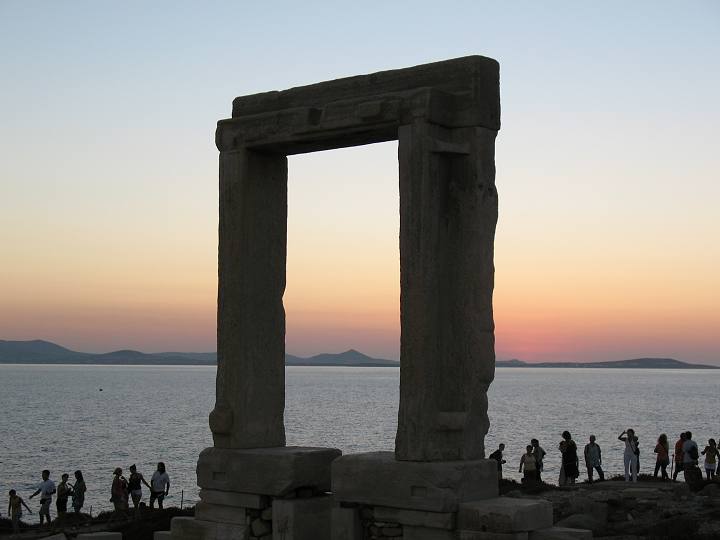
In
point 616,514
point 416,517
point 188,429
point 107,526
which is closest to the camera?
point 416,517

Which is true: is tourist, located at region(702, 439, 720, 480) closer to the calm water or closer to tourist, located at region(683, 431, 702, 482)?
tourist, located at region(683, 431, 702, 482)

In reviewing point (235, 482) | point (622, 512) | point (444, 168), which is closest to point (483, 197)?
point (444, 168)

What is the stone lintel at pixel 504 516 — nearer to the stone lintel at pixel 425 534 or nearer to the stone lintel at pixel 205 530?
the stone lintel at pixel 425 534

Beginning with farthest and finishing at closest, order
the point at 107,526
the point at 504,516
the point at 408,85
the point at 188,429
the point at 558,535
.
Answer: the point at 188,429, the point at 107,526, the point at 408,85, the point at 558,535, the point at 504,516

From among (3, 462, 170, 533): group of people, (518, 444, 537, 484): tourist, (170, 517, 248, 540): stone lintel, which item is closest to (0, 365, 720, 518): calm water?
(3, 462, 170, 533): group of people

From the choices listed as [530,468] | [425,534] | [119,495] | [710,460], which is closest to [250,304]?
[425,534]

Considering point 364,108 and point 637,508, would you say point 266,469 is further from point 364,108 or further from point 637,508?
Result: point 637,508

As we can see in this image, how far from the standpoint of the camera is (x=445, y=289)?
36.3 ft

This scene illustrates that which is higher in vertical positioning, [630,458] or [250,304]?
[250,304]

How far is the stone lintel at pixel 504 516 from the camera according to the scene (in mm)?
10078

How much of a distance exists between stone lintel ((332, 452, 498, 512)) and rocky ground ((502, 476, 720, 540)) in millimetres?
6391

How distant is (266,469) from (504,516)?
301 cm

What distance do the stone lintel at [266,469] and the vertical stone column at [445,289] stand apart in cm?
141

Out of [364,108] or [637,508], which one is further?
[637,508]
